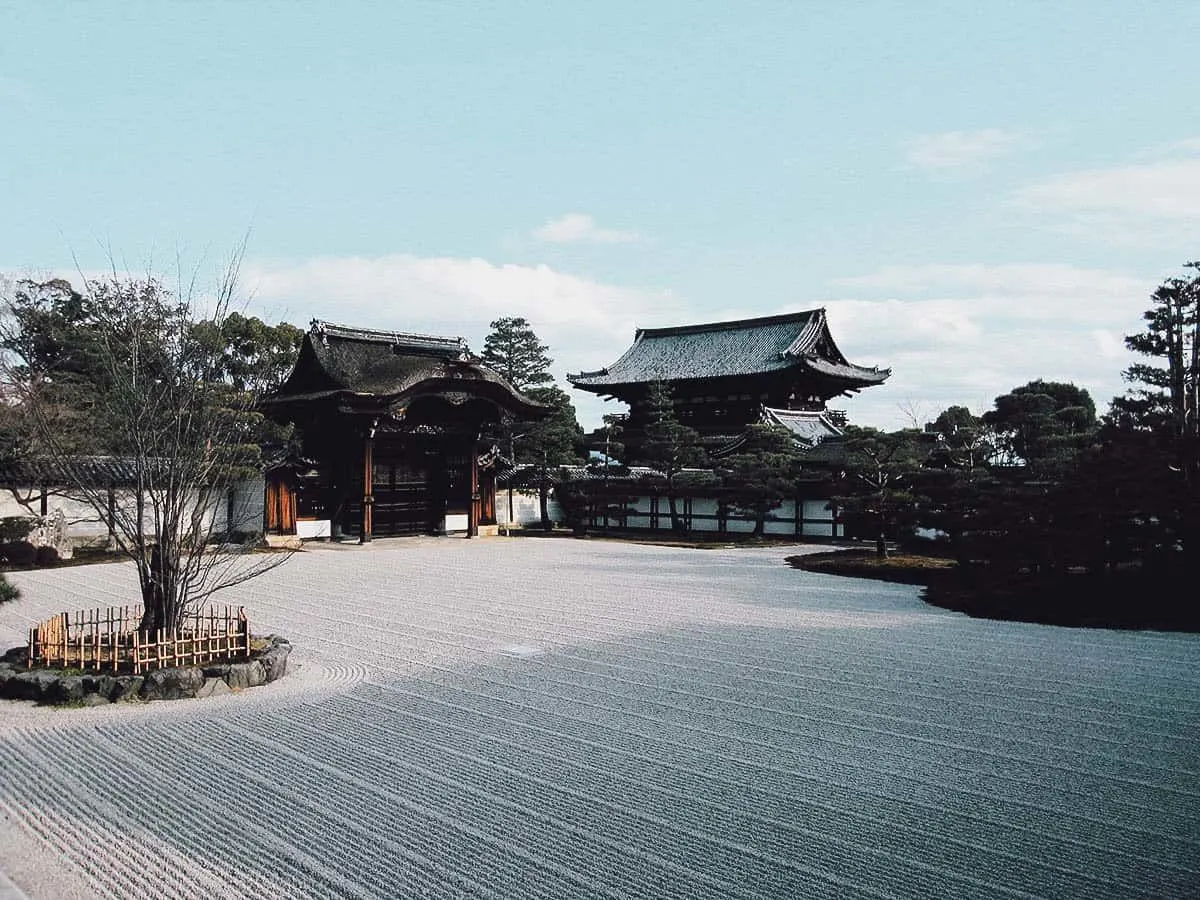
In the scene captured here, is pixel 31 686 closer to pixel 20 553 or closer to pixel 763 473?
pixel 20 553

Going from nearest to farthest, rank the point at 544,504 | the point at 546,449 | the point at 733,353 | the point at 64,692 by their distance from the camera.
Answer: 1. the point at 64,692
2. the point at 546,449
3. the point at 544,504
4. the point at 733,353

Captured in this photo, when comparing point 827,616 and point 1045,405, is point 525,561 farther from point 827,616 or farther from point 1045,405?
point 1045,405

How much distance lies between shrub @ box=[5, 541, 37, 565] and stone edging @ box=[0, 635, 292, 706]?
13470 millimetres

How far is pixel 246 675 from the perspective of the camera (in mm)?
9164

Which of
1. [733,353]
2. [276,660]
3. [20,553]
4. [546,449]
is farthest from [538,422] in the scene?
[276,660]

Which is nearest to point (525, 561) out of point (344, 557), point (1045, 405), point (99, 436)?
point (344, 557)

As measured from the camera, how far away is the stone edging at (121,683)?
8500mm

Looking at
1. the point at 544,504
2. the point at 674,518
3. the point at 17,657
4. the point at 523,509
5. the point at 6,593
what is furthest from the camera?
the point at 523,509

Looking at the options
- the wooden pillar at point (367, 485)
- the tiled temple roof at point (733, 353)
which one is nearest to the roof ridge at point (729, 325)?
the tiled temple roof at point (733, 353)

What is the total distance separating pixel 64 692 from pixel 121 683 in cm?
48

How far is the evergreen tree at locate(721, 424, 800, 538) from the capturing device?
92.0ft

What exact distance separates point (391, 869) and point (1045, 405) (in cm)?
4333

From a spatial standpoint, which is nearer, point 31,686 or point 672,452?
point 31,686

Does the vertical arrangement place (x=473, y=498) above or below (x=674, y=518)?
above
